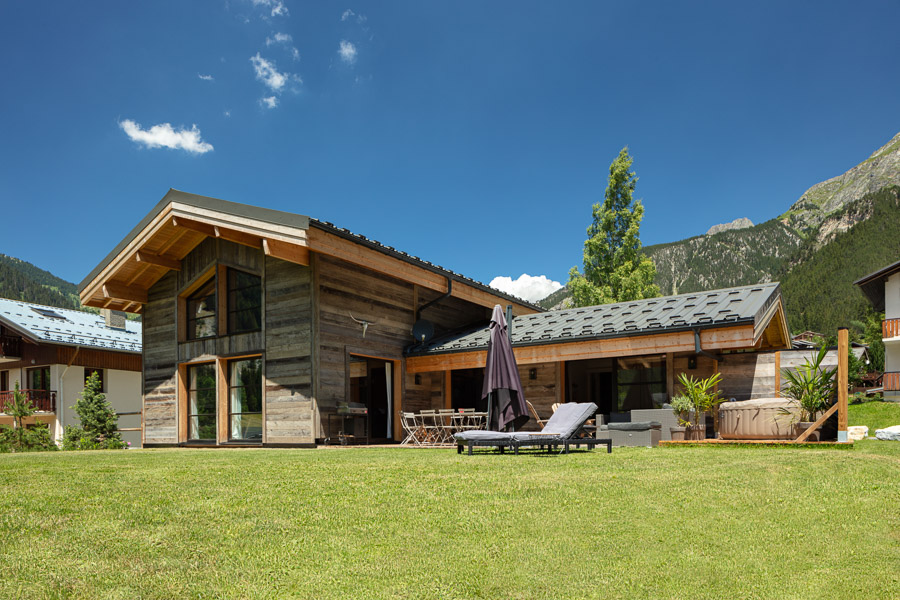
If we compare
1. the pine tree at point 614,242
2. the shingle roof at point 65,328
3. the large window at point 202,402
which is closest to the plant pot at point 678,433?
the large window at point 202,402

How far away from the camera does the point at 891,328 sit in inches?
1118

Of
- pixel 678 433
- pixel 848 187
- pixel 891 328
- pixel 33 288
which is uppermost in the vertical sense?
pixel 848 187

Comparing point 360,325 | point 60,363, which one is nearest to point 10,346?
point 60,363

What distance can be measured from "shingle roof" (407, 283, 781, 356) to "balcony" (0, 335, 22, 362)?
1865 cm

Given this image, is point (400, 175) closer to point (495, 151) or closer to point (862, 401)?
point (495, 151)

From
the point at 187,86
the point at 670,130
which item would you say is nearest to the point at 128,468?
the point at 187,86

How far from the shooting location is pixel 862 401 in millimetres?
27609

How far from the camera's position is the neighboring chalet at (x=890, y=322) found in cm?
2845

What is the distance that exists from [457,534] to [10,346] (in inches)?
1059

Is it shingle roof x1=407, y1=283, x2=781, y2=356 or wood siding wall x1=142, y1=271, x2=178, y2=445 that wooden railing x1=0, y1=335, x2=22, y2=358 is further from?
shingle roof x1=407, y1=283, x2=781, y2=356

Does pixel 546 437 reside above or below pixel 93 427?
above

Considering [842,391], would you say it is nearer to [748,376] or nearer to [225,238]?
[748,376]

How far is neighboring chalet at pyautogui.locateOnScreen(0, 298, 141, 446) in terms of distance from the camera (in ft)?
78.7

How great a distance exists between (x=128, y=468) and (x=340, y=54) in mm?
22014
